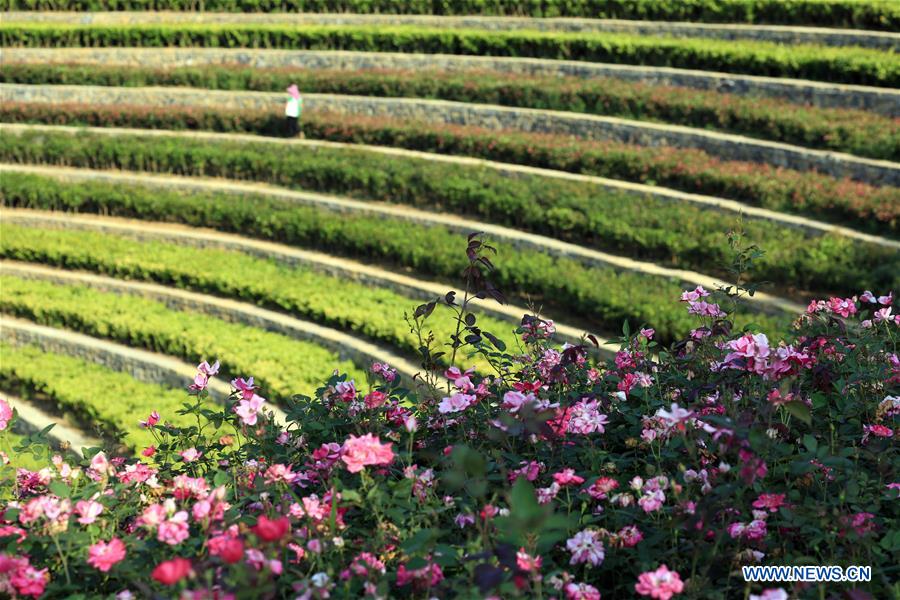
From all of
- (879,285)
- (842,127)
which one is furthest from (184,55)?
(879,285)

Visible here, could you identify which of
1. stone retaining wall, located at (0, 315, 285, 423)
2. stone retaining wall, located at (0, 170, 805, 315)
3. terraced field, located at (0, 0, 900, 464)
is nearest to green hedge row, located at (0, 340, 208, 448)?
terraced field, located at (0, 0, 900, 464)

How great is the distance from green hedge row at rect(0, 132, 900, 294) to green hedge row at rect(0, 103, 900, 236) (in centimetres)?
37

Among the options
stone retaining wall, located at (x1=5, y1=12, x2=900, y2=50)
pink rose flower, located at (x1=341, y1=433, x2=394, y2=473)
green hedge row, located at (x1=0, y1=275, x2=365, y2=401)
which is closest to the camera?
pink rose flower, located at (x1=341, y1=433, x2=394, y2=473)

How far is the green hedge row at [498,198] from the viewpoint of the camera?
11.3 m

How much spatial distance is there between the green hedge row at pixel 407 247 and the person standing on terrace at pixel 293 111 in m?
2.33

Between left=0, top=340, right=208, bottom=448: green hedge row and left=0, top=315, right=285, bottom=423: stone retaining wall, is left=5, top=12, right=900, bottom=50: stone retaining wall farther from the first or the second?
left=0, top=340, right=208, bottom=448: green hedge row

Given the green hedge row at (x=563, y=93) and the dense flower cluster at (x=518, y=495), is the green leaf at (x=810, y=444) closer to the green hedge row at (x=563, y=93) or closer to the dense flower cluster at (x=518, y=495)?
the dense flower cluster at (x=518, y=495)

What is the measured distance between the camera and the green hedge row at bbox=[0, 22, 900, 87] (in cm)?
1595

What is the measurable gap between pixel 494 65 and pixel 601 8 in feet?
8.75

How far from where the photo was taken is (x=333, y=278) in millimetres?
13555

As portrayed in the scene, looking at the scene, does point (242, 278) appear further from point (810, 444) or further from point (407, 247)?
point (810, 444)

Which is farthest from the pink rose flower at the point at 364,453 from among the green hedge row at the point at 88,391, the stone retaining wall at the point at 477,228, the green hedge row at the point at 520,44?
the green hedge row at the point at 520,44

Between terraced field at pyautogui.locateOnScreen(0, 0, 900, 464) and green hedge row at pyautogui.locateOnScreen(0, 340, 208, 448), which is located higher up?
terraced field at pyautogui.locateOnScreen(0, 0, 900, 464)

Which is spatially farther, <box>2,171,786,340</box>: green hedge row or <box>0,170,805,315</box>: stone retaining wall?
<box>0,170,805,315</box>: stone retaining wall
